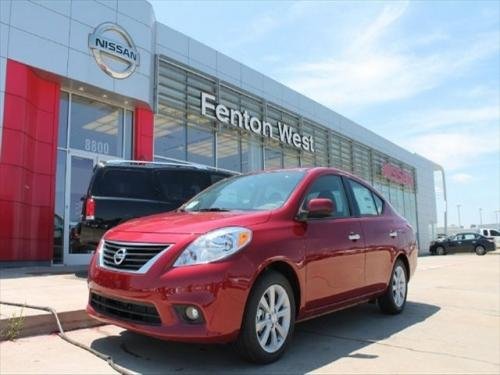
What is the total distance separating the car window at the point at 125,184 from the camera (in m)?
8.96

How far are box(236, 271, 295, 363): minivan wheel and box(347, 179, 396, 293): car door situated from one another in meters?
1.67

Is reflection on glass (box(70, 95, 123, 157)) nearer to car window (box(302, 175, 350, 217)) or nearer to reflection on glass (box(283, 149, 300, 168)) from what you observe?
reflection on glass (box(283, 149, 300, 168))

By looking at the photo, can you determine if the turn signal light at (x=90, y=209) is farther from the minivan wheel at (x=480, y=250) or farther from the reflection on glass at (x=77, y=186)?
the minivan wheel at (x=480, y=250)

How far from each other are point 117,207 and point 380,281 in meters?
4.80

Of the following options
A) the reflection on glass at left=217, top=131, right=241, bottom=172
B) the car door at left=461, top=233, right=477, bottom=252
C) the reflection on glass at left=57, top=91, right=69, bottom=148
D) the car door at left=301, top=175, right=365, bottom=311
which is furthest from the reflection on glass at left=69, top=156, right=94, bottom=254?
the car door at left=461, top=233, right=477, bottom=252

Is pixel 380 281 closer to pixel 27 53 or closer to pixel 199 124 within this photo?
pixel 27 53

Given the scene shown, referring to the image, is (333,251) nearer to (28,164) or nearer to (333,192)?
(333,192)

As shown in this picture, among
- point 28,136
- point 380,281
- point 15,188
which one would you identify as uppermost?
point 28,136

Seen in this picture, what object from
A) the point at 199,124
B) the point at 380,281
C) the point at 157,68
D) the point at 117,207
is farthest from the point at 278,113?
the point at 380,281

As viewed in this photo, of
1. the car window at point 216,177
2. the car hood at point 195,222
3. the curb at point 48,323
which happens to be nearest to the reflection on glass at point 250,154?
the car window at point 216,177

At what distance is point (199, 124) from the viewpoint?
1778 centimetres

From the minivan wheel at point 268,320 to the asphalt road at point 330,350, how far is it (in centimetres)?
13

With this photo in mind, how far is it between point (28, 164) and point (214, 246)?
31.4 ft

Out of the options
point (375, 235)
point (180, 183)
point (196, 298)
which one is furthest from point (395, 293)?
point (180, 183)
